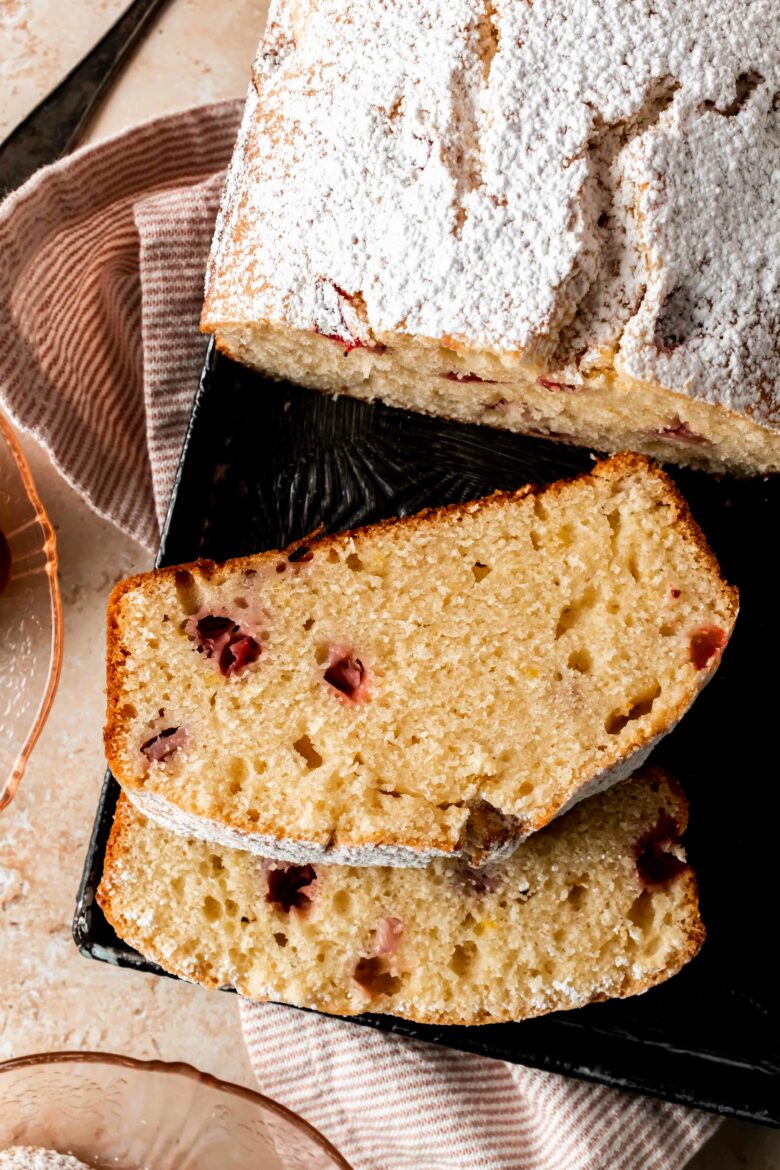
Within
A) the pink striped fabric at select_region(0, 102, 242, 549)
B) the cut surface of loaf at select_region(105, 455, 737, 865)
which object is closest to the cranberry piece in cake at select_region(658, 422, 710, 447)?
the cut surface of loaf at select_region(105, 455, 737, 865)

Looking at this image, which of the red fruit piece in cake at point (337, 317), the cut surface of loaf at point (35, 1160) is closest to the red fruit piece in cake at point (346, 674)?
the red fruit piece in cake at point (337, 317)

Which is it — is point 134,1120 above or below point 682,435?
below

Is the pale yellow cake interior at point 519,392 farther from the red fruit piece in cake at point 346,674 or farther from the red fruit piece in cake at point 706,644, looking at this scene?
the red fruit piece in cake at point 346,674

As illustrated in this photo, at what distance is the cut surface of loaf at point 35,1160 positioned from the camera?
9.20ft

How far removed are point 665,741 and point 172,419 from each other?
53.5 inches

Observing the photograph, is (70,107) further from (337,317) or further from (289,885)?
(289,885)

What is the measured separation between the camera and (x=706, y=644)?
8.36 feet

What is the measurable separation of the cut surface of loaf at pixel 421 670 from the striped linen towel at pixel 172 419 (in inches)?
22.3

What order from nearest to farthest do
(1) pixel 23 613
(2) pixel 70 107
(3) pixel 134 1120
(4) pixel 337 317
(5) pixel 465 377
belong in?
(4) pixel 337 317
(5) pixel 465 377
(3) pixel 134 1120
(1) pixel 23 613
(2) pixel 70 107

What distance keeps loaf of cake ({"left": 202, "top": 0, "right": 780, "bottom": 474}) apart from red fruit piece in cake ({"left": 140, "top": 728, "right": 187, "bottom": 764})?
2.78 ft

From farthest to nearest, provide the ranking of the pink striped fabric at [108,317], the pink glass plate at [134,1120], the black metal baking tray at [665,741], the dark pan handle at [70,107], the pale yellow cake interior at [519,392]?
1. the dark pan handle at [70,107]
2. the pink striped fabric at [108,317]
3. the pink glass plate at [134,1120]
4. the black metal baking tray at [665,741]
5. the pale yellow cake interior at [519,392]

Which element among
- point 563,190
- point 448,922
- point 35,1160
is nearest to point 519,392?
point 563,190

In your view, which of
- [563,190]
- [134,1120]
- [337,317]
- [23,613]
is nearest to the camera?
[563,190]

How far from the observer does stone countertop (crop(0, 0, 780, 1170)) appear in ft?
10.2
